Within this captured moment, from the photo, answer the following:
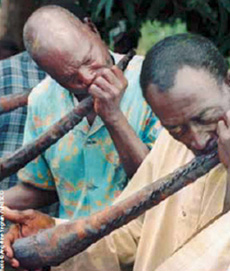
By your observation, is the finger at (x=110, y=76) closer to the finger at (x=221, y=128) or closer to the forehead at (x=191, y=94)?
the forehead at (x=191, y=94)

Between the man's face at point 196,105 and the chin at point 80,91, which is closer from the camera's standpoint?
→ the man's face at point 196,105

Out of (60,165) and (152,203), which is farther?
(60,165)

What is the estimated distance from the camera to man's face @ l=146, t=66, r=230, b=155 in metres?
2.17

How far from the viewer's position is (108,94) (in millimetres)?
2475

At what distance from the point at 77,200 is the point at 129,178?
180mm

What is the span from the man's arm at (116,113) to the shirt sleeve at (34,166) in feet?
0.95

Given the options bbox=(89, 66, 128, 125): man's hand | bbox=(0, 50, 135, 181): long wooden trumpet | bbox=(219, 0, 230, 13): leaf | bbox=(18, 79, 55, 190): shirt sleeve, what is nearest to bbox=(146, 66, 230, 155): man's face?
bbox=(89, 66, 128, 125): man's hand

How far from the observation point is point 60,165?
270 centimetres

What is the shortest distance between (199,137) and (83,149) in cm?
55

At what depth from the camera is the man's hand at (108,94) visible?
2.48 meters

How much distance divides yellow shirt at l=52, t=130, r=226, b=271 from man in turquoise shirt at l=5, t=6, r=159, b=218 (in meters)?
0.14

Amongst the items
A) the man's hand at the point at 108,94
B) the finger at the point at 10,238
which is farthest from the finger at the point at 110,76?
the finger at the point at 10,238

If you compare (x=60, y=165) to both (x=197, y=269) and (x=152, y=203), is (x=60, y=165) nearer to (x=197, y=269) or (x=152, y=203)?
(x=152, y=203)

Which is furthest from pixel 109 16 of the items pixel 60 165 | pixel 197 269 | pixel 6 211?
pixel 197 269
